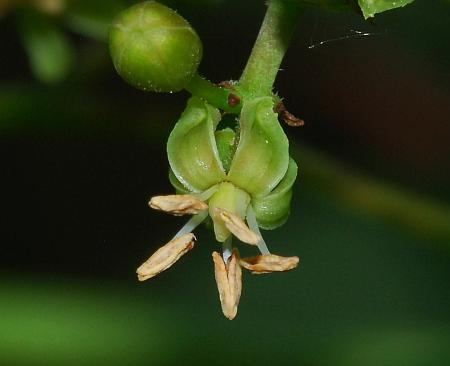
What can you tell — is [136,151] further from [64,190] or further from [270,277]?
[270,277]

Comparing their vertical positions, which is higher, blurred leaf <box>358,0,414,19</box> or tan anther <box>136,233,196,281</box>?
blurred leaf <box>358,0,414,19</box>

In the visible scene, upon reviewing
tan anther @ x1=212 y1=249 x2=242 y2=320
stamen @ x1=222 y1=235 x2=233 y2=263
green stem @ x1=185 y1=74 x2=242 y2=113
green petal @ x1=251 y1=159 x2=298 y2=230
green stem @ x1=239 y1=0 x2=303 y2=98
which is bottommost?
tan anther @ x1=212 y1=249 x2=242 y2=320

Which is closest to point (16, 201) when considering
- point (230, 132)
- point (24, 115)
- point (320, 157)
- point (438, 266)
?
point (24, 115)

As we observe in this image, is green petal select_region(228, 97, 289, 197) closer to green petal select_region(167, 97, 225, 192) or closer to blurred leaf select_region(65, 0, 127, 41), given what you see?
green petal select_region(167, 97, 225, 192)

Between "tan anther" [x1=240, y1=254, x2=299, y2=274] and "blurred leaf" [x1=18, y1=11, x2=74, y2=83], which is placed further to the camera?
"blurred leaf" [x1=18, y1=11, x2=74, y2=83]

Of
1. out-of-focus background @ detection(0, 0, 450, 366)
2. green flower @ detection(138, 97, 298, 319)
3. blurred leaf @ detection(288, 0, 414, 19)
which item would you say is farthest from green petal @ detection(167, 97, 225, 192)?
out-of-focus background @ detection(0, 0, 450, 366)
